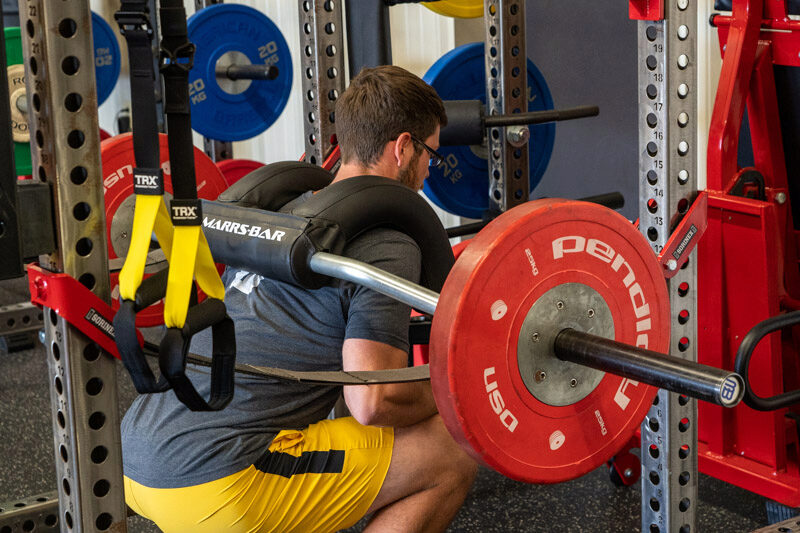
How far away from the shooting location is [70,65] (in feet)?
4.76

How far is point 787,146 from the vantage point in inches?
105

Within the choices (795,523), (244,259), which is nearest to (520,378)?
(244,259)

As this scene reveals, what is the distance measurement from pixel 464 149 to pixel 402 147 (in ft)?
4.13

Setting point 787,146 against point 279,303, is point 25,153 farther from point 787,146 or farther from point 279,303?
point 787,146

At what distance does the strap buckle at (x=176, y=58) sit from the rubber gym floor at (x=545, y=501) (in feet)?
5.80

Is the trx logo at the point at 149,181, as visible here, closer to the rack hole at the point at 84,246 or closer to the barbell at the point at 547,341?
the rack hole at the point at 84,246

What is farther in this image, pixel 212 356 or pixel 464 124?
pixel 464 124

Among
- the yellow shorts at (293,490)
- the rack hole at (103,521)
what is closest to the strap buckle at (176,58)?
the rack hole at (103,521)

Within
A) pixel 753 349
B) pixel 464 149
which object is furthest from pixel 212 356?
pixel 464 149

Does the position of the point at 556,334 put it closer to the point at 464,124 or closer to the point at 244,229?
the point at 244,229

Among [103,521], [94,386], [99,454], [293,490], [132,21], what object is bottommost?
[293,490]

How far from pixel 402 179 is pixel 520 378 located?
39.1 inches

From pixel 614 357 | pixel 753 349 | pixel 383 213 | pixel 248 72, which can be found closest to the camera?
A: pixel 614 357

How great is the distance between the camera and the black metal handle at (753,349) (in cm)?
190
